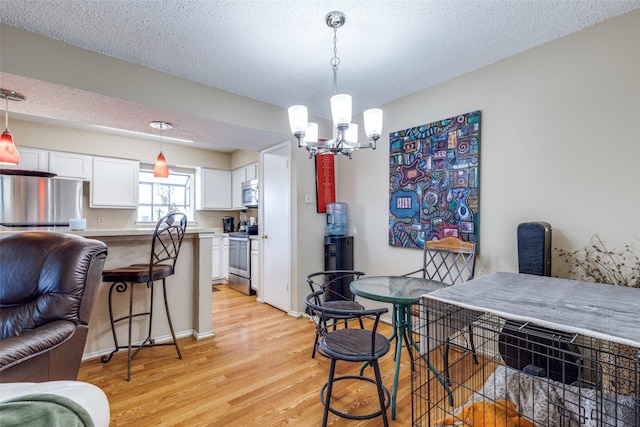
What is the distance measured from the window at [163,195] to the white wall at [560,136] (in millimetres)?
4649

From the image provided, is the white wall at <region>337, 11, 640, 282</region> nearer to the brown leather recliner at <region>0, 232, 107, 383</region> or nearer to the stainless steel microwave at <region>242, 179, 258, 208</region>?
the brown leather recliner at <region>0, 232, 107, 383</region>

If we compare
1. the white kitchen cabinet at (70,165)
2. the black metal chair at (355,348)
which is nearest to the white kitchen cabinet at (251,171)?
the white kitchen cabinet at (70,165)

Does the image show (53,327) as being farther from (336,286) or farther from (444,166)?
(444,166)

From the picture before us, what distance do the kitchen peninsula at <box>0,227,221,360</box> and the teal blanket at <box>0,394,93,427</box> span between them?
2.01 m

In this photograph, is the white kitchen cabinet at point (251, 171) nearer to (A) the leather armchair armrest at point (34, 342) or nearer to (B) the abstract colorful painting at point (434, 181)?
(B) the abstract colorful painting at point (434, 181)

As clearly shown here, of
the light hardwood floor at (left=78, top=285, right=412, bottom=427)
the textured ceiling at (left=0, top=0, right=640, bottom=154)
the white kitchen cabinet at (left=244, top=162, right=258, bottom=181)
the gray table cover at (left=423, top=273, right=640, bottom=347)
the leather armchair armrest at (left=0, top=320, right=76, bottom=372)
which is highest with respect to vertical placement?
the textured ceiling at (left=0, top=0, right=640, bottom=154)

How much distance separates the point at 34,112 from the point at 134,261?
1.65 m

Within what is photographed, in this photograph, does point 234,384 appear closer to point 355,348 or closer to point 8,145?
point 355,348

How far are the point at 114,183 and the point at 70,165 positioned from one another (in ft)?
1.91

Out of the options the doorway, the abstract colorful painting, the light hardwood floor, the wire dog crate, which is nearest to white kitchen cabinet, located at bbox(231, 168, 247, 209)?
the doorway

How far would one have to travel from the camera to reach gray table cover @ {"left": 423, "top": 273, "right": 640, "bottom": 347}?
105 centimetres

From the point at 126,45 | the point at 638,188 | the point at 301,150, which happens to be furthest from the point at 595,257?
the point at 126,45

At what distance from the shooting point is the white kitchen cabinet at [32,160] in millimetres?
3975

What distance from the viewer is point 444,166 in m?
2.78
